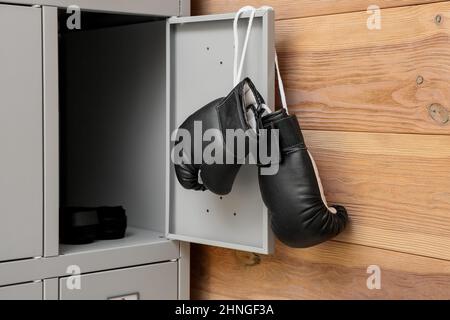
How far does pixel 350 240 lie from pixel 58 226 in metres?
0.44

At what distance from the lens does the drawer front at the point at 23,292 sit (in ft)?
3.49

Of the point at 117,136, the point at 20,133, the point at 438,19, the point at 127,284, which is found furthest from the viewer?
the point at 117,136

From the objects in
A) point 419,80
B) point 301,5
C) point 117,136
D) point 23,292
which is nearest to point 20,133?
point 23,292

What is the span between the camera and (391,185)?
102 cm

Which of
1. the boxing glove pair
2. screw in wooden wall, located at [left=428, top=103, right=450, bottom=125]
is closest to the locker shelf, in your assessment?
the boxing glove pair

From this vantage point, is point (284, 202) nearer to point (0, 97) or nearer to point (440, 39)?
point (440, 39)

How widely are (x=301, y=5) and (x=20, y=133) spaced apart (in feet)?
1.50

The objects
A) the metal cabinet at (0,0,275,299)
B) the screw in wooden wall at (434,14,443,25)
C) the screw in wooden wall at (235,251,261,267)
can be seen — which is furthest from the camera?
the screw in wooden wall at (235,251,261,267)

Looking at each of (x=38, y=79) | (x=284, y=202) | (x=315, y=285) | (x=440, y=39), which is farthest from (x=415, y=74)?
(x=38, y=79)

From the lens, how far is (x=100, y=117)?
1442mm

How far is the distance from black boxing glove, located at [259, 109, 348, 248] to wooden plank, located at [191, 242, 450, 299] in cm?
8

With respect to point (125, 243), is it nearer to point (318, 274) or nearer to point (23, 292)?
point (23, 292)

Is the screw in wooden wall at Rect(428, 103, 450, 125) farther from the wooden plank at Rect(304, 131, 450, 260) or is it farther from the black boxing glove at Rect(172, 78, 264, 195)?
the black boxing glove at Rect(172, 78, 264, 195)

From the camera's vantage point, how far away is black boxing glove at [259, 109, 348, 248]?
0.99 metres
